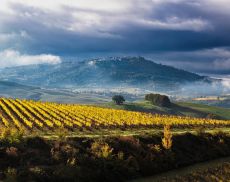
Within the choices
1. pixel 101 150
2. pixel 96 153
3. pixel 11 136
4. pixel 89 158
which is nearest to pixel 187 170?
pixel 101 150

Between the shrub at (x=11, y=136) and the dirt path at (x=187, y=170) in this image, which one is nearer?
the shrub at (x=11, y=136)

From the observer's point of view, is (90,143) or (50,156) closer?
(50,156)

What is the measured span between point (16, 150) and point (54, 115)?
204ft

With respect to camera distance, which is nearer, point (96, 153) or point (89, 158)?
point (89, 158)

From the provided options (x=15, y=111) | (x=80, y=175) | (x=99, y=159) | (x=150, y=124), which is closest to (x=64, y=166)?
(x=80, y=175)

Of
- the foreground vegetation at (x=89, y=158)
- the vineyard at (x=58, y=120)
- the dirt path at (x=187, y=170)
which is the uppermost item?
the vineyard at (x=58, y=120)

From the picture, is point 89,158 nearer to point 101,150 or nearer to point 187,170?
point 101,150

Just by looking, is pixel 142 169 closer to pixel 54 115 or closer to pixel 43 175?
pixel 43 175

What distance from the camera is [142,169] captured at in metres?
72.2

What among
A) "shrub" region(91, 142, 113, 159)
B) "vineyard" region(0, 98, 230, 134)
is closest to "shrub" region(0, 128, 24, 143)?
"shrub" region(91, 142, 113, 159)

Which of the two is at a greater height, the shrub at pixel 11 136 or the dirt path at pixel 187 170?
the shrub at pixel 11 136

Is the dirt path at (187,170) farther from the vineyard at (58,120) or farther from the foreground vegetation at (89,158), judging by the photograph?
the vineyard at (58,120)

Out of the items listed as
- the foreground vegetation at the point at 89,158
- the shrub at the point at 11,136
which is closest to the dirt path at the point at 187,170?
the foreground vegetation at the point at 89,158

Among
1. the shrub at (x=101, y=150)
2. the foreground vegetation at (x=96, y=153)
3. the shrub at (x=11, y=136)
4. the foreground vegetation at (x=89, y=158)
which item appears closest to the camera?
the foreground vegetation at (x=89, y=158)
